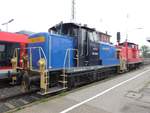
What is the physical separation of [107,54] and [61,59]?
568 cm

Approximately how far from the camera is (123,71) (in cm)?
1884

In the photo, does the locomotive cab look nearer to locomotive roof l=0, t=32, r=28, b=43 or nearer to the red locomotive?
locomotive roof l=0, t=32, r=28, b=43

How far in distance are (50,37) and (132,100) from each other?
4264 millimetres

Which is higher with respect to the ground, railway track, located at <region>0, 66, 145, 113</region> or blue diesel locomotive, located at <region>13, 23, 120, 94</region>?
blue diesel locomotive, located at <region>13, 23, 120, 94</region>

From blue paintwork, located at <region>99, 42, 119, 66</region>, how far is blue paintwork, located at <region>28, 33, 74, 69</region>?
3.78 metres

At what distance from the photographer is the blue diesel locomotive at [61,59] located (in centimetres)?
875

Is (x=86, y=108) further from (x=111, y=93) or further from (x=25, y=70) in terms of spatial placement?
(x=25, y=70)

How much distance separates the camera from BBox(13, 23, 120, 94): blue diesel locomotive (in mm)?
8748

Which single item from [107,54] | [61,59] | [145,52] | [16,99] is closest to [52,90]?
[16,99]

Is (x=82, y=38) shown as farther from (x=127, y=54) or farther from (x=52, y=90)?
(x=127, y=54)

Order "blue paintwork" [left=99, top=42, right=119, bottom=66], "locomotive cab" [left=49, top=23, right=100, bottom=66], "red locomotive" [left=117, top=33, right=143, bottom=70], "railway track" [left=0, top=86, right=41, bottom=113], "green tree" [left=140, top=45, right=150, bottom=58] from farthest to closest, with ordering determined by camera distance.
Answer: "green tree" [left=140, top=45, right=150, bottom=58]
"red locomotive" [left=117, top=33, right=143, bottom=70]
"blue paintwork" [left=99, top=42, right=119, bottom=66]
"locomotive cab" [left=49, top=23, right=100, bottom=66]
"railway track" [left=0, top=86, right=41, bottom=113]

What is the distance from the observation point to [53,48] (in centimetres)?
928

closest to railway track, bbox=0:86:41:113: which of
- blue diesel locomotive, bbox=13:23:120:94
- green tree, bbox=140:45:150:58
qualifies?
blue diesel locomotive, bbox=13:23:120:94

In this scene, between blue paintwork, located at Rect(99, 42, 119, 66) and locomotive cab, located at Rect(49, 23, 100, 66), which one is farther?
blue paintwork, located at Rect(99, 42, 119, 66)
